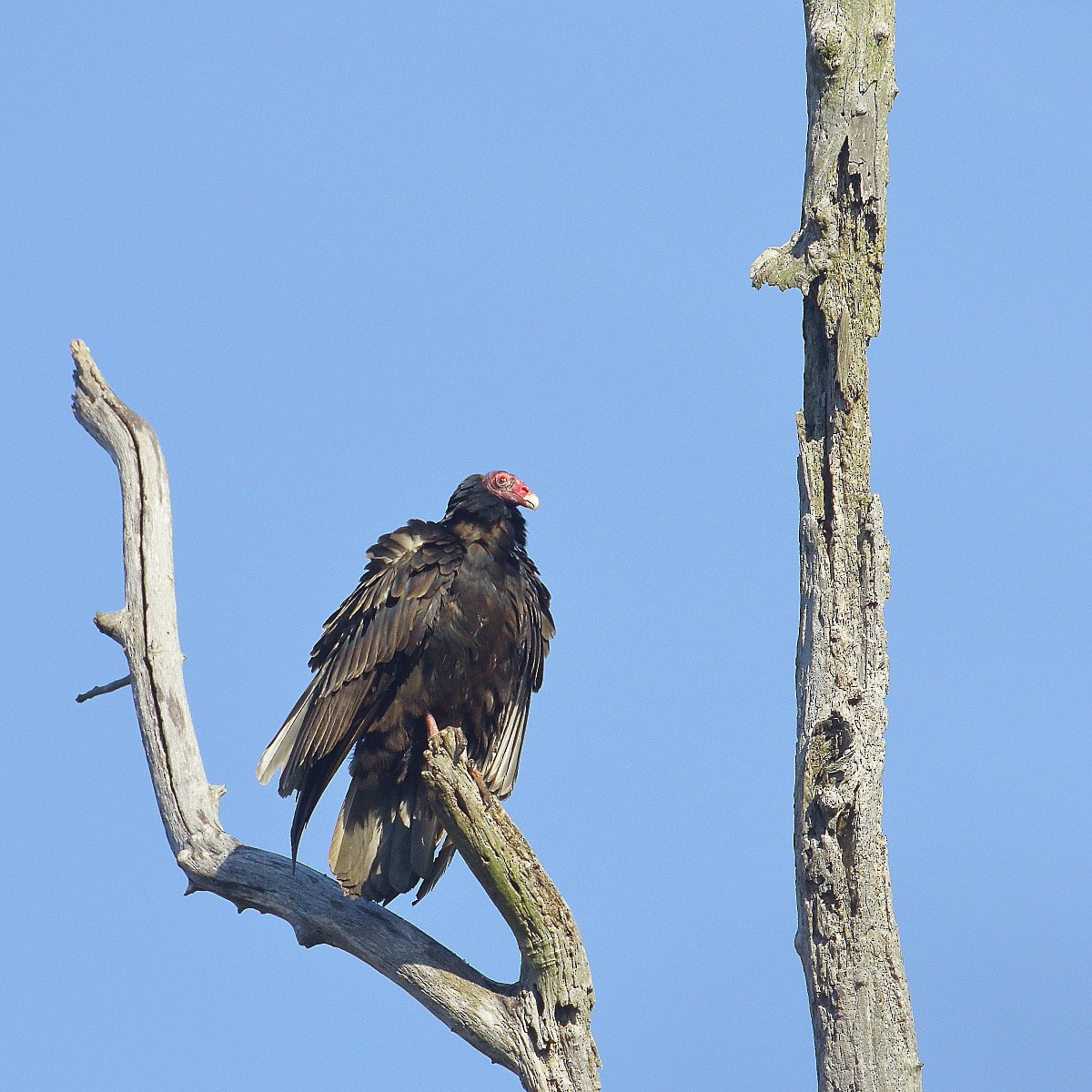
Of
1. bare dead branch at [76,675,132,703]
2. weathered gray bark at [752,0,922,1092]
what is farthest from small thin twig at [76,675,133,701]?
weathered gray bark at [752,0,922,1092]

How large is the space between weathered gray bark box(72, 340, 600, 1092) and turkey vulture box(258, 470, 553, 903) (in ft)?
0.85

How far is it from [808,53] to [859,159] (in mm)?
347

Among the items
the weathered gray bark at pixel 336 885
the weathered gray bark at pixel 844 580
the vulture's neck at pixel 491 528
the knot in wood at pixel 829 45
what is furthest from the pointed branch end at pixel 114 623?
the knot in wood at pixel 829 45

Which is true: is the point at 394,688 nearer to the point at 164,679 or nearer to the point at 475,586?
the point at 475,586

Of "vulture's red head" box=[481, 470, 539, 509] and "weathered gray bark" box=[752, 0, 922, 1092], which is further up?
"vulture's red head" box=[481, 470, 539, 509]

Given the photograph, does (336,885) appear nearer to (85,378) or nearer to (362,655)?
(362,655)

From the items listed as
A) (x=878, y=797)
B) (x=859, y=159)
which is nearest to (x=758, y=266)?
(x=859, y=159)

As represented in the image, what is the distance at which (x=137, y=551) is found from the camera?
465cm

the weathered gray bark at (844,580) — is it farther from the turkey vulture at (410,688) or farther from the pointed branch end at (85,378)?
the pointed branch end at (85,378)

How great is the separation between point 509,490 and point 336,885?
5.63 ft

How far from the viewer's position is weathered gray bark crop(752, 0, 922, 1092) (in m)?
3.70

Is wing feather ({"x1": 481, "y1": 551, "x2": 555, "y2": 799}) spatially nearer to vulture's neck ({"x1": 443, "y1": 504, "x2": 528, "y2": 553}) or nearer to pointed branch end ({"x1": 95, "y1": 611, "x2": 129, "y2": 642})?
vulture's neck ({"x1": 443, "y1": 504, "x2": 528, "y2": 553})

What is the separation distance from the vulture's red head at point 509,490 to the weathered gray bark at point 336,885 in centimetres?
113

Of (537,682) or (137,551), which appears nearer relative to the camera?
(137,551)
